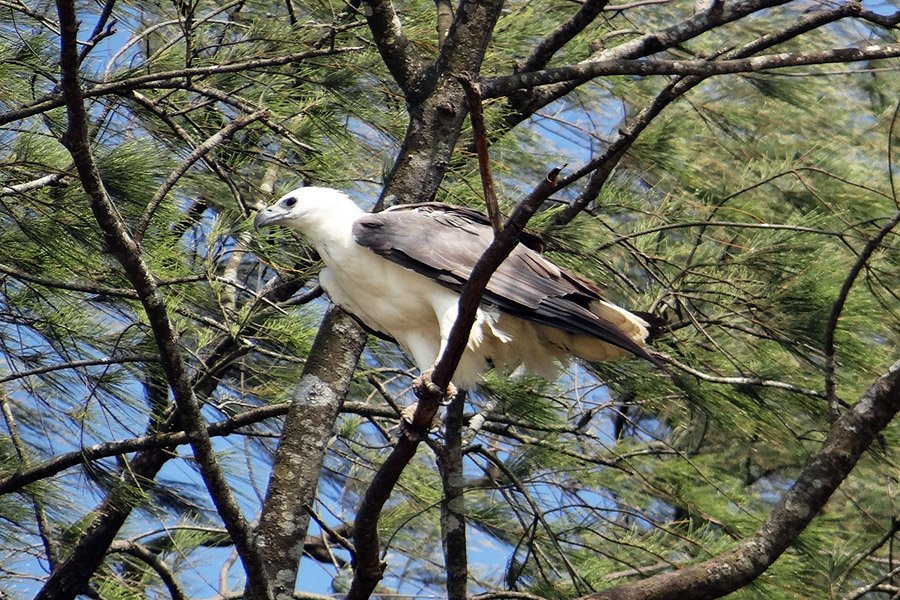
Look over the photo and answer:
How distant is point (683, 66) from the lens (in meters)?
2.96

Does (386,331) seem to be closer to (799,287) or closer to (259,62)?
(259,62)

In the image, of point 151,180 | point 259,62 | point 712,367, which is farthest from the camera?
point 712,367

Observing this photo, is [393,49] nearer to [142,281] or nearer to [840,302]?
[142,281]

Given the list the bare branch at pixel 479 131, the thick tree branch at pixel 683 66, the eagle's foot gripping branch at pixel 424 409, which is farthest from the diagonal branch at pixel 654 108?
the bare branch at pixel 479 131

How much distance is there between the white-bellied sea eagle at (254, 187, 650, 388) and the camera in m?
2.92

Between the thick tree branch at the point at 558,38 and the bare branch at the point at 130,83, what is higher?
the thick tree branch at the point at 558,38

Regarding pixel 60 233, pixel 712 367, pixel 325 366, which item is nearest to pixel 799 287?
pixel 712 367

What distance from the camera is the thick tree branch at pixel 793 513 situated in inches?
104

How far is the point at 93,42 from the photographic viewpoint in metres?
2.22

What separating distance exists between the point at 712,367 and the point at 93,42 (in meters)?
2.36

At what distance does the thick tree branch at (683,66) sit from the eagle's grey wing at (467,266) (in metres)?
0.38

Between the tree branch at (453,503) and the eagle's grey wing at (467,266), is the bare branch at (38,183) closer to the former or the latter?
the eagle's grey wing at (467,266)

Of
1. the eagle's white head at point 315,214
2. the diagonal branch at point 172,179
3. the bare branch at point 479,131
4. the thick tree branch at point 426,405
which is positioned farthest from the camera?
the eagle's white head at point 315,214

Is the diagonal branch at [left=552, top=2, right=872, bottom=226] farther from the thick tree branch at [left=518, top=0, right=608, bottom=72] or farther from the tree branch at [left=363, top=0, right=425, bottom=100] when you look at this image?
the tree branch at [left=363, top=0, right=425, bottom=100]
